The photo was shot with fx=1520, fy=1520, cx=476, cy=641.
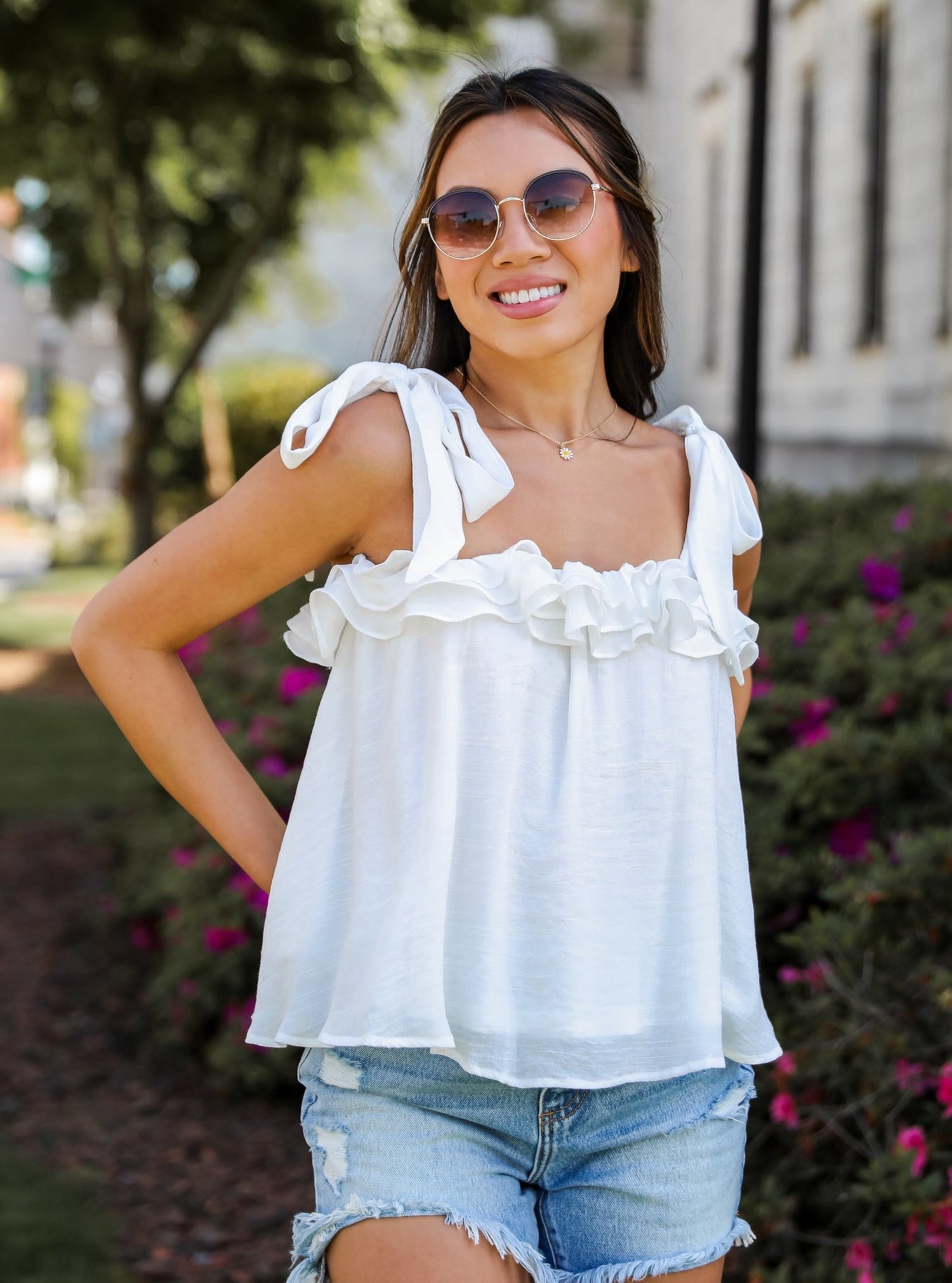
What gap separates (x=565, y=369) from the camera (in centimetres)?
195

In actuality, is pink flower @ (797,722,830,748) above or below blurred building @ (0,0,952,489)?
below

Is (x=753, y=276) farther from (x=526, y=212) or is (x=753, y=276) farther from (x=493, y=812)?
(x=493, y=812)

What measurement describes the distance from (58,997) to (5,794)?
339cm

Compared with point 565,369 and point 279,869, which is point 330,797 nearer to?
point 279,869

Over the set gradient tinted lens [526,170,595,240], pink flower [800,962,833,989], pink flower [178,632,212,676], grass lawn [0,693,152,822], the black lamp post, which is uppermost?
the black lamp post

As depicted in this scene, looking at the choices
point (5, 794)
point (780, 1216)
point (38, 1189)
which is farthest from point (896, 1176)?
point (5, 794)

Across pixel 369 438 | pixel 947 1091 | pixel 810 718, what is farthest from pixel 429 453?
pixel 810 718

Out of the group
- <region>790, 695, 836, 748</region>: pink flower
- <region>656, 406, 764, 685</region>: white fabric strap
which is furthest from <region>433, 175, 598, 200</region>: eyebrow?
<region>790, 695, 836, 748</region>: pink flower

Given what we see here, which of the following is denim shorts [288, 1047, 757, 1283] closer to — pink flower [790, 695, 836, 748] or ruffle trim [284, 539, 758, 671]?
ruffle trim [284, 539, 758, 671]

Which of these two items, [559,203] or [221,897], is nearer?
[559,203]

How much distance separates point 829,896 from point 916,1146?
64 centimetres

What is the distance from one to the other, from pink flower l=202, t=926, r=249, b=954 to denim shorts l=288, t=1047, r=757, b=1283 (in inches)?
107

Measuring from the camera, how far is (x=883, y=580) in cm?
459

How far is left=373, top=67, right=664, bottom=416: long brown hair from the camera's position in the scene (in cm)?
190
